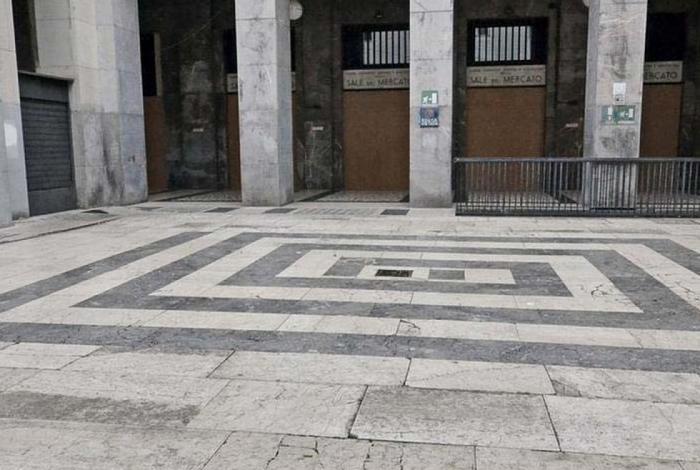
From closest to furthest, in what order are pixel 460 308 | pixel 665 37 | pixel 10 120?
pixel 460 308, pixel 10 120, pixel 665 37

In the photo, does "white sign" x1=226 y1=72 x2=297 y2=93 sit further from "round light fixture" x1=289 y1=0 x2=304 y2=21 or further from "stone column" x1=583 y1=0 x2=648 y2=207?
"stone column" x1=583 y1=0 x2=648 y2=207

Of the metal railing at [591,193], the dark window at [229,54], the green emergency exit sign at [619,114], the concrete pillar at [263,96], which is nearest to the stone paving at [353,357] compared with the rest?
the metal railing at [591,193]

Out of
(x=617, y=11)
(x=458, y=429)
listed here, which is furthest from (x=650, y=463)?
(x=617, y=11)

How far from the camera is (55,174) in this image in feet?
51.5

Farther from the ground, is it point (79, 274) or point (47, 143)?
point (47, 143)

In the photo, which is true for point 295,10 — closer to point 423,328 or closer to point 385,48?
point 385,48

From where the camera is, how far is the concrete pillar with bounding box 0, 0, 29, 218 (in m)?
13.2

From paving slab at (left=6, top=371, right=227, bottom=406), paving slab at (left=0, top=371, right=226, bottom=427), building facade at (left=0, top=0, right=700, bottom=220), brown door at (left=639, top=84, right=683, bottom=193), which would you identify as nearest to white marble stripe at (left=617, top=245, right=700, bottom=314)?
paving slab at (left=6, top=371, right=227, bottom=406)

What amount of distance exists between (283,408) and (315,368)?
30.5 inches

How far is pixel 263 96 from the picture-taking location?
632 inches

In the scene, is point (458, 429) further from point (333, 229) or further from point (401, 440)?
point (333, 229)

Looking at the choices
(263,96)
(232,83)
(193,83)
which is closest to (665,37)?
(263,96)

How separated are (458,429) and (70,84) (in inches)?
598

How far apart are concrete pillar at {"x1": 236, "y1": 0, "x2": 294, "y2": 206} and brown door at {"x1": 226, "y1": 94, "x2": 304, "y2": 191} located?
477 cm
